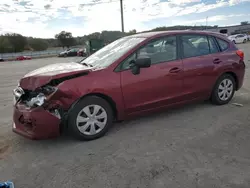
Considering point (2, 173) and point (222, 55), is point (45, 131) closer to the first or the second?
point (2, 173)

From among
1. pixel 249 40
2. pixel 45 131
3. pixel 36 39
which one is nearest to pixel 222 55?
pixel 45 131

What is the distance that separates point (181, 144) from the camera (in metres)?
3.33

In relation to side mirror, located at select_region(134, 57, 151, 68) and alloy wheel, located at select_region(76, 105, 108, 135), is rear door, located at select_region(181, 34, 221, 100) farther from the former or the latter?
alloy wheel, located at select_region(76, 105, 108, 135)

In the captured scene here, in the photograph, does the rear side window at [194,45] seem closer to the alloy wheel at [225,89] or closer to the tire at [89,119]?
the alloy wheel at [225,89]

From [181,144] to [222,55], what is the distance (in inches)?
96.8

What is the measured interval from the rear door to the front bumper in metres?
2.46

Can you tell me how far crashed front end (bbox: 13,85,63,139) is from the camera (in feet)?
10.5

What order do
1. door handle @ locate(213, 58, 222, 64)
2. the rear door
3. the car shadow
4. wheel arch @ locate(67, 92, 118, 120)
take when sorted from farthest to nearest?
door handle @ locate(213, 58, 222, 64) < the rear door < the car shadow < wheel arch @ locate(67, 92, 118, 120)

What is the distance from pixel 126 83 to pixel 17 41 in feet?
229

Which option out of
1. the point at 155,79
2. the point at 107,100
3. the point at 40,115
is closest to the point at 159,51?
the point at 155,79

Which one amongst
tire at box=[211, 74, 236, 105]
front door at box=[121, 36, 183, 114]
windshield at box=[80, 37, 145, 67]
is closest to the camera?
front door at box=[121, 36, 183, 114]

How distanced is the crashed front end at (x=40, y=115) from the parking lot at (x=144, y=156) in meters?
0.28

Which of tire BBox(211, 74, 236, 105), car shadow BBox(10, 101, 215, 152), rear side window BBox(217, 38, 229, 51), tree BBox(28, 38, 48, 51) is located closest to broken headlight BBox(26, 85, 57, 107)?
car shadow BBox(10, 101, 215, 152)

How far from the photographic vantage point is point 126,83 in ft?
12.1
